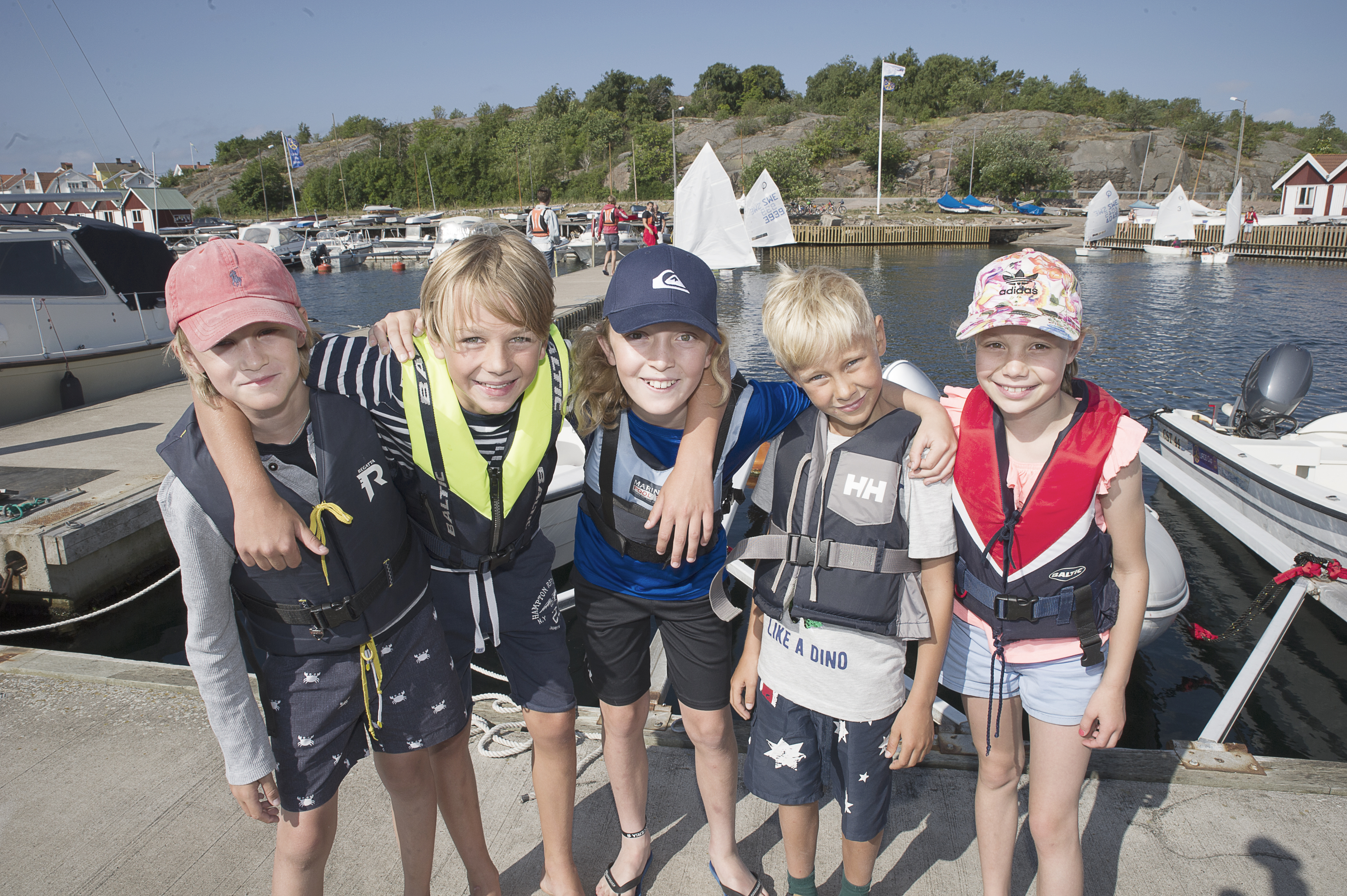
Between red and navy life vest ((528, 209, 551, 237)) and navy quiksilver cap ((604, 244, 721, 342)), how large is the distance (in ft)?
51.3

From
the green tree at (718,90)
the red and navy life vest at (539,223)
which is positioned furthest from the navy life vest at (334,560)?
the green tree at (718,90)

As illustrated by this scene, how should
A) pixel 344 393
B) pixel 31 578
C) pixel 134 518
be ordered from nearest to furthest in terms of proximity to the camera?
pixel 344 393 → pixel 31 578 → pixel 134 518

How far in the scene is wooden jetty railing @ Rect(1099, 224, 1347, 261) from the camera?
101 ft

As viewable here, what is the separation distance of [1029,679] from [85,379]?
11883 millimetres

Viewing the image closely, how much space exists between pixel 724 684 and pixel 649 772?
79cm

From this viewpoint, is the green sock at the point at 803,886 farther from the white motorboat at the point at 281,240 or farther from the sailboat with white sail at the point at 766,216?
the white motorboat at the point at 281,240

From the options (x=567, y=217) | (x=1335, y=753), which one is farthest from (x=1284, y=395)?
(x=567, y=217)

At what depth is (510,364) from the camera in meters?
1.87

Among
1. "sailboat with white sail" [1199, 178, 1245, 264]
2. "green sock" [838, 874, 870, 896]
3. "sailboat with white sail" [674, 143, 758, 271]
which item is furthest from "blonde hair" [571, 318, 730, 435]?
"sailboat with white sail" [1199, 178, 1245, 264]

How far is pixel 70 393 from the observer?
9.23 metres

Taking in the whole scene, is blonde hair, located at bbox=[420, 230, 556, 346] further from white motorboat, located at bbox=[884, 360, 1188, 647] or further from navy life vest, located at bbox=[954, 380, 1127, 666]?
white motorboat, located at bbox=[884, 360, 1188, 647]

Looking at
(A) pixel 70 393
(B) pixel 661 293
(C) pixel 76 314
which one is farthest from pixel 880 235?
(B) pixel 661 293

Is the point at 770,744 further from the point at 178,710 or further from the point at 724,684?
the point at 178,710

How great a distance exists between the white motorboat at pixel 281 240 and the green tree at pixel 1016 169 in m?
45.6
